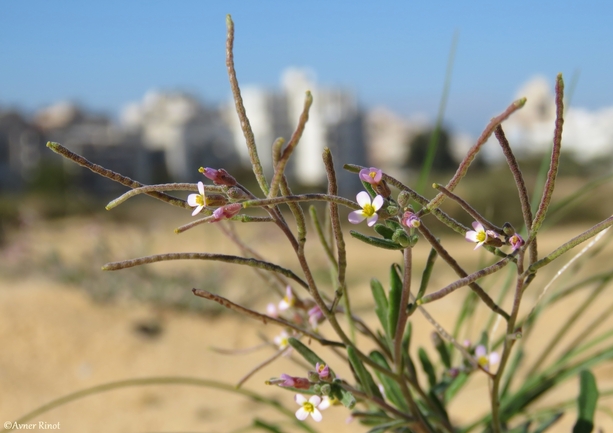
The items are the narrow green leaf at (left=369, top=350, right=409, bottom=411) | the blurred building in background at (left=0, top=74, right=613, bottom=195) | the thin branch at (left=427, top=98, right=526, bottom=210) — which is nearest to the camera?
the thin branch at (left=427, top=98, right=526, bottom=210)

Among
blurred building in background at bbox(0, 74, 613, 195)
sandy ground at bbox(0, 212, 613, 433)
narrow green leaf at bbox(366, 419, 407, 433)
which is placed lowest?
narrow green leaf at bbox(366, 419, 407, 433)

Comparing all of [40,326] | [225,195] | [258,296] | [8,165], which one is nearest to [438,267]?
[258,296]

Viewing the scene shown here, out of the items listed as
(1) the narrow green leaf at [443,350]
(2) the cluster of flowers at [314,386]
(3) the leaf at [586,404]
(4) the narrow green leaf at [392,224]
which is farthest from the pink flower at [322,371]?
(3) the leaf at [586,404]

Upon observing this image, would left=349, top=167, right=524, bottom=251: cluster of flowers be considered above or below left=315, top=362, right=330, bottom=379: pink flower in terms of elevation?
above

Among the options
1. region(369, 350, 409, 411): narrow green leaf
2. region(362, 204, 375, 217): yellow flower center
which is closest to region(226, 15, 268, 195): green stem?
region(362, 204, 375, 217): yellow flower center

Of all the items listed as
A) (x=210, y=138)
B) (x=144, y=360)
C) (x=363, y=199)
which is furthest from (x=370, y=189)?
(x=210, y=138)

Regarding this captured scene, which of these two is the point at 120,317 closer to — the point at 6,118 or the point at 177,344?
the point at 177,344

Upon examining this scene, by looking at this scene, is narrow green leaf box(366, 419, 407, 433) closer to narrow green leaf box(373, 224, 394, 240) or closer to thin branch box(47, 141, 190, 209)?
narrow green leaf box(373, 224, 394, 240)
